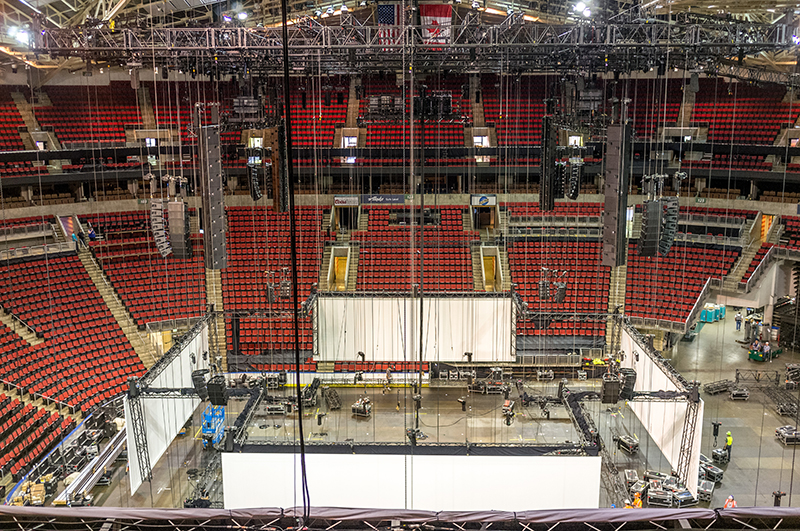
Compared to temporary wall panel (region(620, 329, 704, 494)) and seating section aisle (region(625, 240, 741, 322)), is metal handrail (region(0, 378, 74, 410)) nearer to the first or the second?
temporary wall panel (region(620, 329, 704, 494))

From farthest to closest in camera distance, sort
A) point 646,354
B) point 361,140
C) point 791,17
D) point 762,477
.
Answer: point 361,140, point 791,17, point 646,354, point 762,477

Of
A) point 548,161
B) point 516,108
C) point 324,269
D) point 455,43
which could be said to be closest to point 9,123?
point 324,269

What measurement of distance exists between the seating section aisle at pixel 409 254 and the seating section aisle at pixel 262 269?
4.67 ft

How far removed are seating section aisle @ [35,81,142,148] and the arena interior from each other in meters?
0.08

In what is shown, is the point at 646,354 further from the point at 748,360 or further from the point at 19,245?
the point at 19,245

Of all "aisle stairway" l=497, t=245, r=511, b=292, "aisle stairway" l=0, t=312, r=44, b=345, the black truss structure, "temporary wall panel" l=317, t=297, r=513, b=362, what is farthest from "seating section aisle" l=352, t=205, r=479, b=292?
"aisle stairway" l=0, t=312, r=44, b=345

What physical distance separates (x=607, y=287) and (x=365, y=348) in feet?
23.3

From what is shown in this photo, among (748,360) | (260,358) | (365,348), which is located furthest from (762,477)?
(260,358)

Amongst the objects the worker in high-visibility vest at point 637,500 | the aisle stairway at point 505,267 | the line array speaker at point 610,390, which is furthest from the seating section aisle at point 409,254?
the worker in high-visibility vest at point 637,500

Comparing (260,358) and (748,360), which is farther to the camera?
(748,360)

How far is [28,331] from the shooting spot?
1503 centimetres

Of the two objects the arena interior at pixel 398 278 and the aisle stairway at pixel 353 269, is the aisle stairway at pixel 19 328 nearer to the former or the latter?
the arena interior at pixel 398 278

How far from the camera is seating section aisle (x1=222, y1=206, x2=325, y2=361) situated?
17047 millimetres

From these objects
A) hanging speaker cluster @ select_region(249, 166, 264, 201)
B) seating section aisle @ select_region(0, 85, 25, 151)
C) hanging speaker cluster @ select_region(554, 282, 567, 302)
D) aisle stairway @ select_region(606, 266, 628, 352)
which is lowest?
aisle stairway @ select_region(606, 266, 628, 352)
